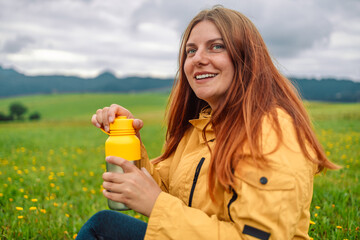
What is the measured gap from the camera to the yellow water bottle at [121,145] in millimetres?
1654

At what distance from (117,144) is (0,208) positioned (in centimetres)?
297

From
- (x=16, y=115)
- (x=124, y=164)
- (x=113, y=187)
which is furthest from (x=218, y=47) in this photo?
(x=16, y=115)

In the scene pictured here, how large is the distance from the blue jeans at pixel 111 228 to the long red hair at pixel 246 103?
0.77m

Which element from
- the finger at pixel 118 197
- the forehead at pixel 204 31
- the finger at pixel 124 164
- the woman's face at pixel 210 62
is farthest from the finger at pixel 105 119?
the forehead at pixel 204 31

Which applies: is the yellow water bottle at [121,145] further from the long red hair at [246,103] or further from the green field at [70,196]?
the green field at [70,196]

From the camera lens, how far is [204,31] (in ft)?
6.29

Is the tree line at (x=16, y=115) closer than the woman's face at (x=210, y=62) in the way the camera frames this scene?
Result: No

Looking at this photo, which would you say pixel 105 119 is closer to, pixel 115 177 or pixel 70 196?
pixel 115 177

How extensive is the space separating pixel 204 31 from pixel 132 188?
3.47ft

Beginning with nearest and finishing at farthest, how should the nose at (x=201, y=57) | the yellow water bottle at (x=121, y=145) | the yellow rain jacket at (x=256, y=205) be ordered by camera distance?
the yellow rain jacket at (x=256, y=205) → the yellow water bottle at (x=121, y=145) → the nose at (x=201, y=57)

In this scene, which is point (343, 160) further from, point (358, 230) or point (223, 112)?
point (223, 112)

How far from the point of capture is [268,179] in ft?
4.26

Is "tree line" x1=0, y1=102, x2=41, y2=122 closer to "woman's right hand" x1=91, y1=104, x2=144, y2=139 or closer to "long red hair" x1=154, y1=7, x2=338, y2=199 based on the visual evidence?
"woman's right hand" x1=91, y1=104, x2=144, y2=139

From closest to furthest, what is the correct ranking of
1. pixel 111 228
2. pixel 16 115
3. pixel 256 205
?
pixel 256 205
pixel 111 228
pixel 16 115
